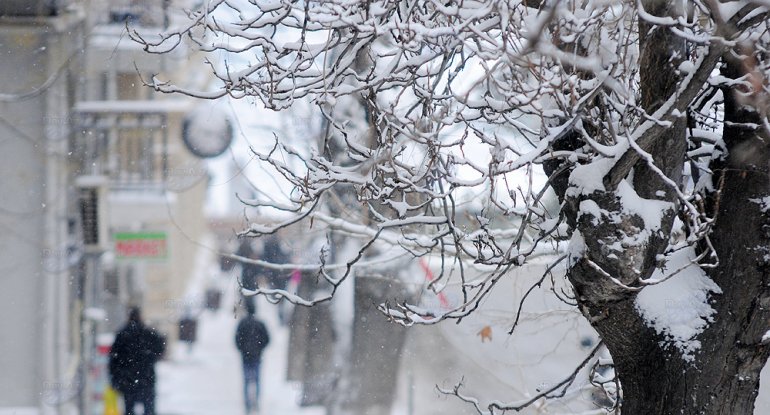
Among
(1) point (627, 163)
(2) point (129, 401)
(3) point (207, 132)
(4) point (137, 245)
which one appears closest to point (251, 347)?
(2) point (129, 401)

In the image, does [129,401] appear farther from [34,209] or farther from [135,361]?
[34,209]

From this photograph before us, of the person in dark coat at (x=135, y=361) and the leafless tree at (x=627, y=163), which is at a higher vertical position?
the leafless tree at (x=627, y=163)

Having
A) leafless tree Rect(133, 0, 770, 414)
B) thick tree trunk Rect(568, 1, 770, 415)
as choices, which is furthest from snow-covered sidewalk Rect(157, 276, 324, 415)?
thick tree trunk Rect(568, 1, 770, 415)

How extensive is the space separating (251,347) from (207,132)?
1887 mm

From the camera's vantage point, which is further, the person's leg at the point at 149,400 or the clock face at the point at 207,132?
the person's leg at the point at 149,400

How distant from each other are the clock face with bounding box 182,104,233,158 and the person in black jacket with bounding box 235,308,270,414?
141 centimetres

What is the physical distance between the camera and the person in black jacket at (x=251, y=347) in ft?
21.0

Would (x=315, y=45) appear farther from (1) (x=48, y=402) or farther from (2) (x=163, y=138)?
(1) (x=48, y=402)

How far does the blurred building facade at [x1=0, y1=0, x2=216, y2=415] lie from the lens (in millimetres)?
6336

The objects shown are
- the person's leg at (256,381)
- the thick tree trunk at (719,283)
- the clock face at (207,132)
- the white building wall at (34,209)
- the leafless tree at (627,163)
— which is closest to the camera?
the leafless tree at (627,163)

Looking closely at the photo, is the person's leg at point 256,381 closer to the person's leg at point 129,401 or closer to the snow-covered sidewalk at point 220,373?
the snow-covered sidewalk at point 220,373

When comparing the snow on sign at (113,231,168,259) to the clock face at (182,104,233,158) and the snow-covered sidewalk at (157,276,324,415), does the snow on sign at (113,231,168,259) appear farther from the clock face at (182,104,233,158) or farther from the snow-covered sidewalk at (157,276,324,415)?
the clock face at (182,104,233,158)

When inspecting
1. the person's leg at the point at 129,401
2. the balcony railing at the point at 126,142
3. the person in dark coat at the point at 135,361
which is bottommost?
the person's leg at the point at 129,401

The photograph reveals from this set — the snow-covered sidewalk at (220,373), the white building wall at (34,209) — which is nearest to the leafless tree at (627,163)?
the snow-covered sidewalk at (220,373)
